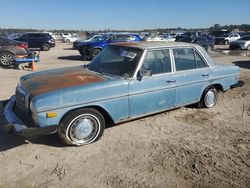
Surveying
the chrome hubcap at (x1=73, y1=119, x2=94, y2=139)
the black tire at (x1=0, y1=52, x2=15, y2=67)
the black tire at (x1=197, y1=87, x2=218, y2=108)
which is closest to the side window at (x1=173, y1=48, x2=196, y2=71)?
the black tire at (x1=197, y1=87, x2=218, y2=108)

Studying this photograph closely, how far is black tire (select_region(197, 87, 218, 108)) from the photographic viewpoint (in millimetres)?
6546

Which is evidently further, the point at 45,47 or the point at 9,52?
the point at 45,47

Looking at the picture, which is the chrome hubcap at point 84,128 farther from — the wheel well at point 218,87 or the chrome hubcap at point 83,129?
the wheel well at point 218,87

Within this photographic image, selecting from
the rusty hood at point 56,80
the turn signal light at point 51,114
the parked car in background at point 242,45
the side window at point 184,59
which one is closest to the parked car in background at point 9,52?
the rusty hood at point 56,80

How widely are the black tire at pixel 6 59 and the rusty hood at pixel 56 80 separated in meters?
8.61

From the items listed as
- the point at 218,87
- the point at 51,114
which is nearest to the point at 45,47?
the point at 218,87

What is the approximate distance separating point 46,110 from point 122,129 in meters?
1.68

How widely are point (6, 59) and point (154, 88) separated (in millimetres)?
10013

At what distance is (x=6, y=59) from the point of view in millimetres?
13242

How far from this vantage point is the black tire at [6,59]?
13219mm

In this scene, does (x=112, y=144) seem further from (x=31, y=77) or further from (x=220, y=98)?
(x=220, y=98)

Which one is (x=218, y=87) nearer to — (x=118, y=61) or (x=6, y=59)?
(x=118, y=61)

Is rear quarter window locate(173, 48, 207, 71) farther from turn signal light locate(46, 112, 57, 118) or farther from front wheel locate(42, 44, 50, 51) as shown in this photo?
front wheel locate(42, 44, 50, 51)

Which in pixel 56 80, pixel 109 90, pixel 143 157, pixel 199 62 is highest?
pixel 199 62
